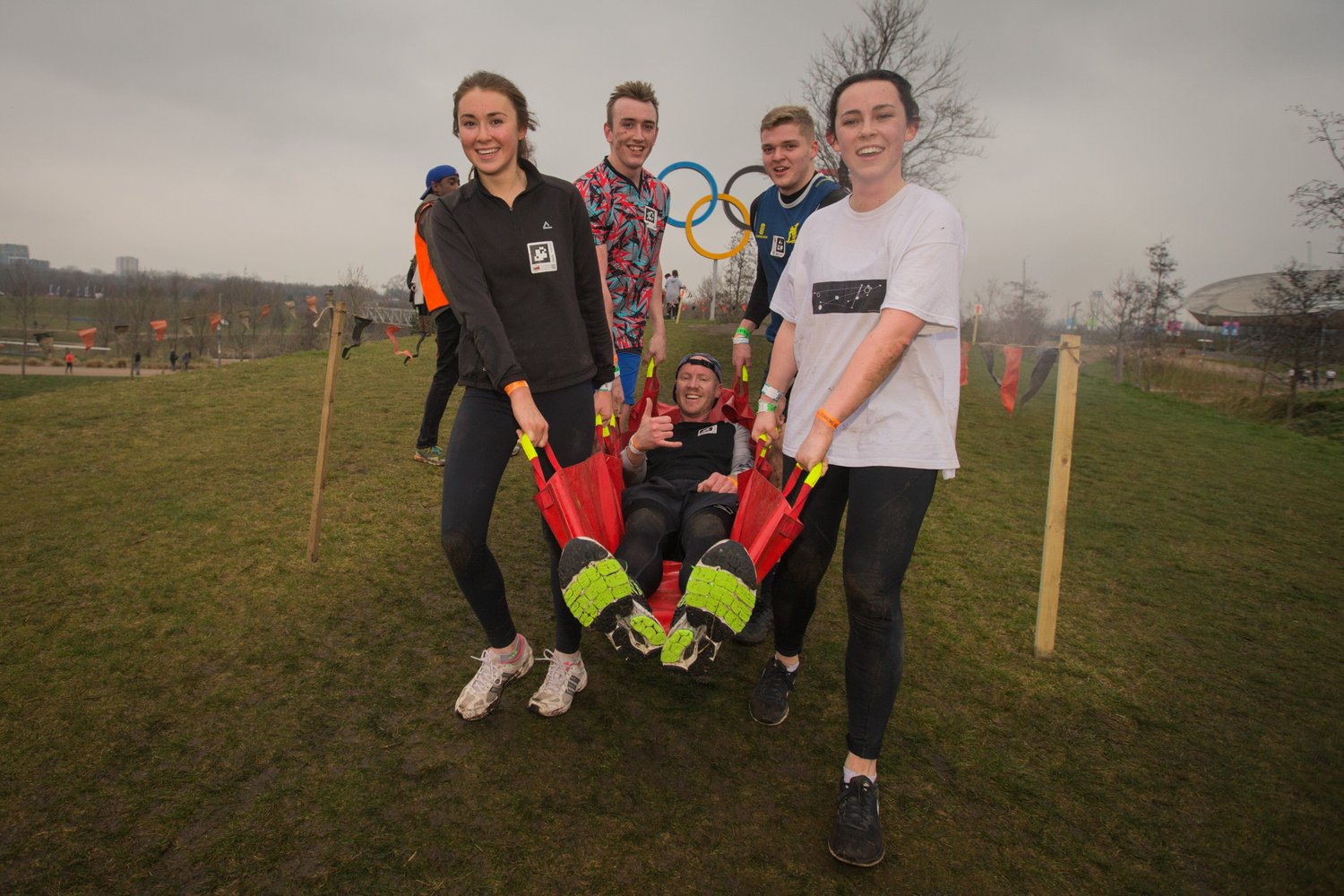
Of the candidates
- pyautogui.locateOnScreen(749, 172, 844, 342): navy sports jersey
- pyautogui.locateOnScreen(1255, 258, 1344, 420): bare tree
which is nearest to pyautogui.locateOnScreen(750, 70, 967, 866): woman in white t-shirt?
pyautogui.locateOnScreen(749, 172, 844, 342): navy sports jersey

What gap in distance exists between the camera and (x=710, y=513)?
282 centimetres

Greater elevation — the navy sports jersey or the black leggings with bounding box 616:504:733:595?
the navy sports jersey

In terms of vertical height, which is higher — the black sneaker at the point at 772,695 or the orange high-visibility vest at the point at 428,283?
the orange high-visibility vest at the point at 428,283

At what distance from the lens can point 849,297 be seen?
7.40ft

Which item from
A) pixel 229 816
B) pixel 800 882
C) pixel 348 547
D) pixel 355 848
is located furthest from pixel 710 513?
pixel 348 547

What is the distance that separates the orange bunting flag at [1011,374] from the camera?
27.4ft

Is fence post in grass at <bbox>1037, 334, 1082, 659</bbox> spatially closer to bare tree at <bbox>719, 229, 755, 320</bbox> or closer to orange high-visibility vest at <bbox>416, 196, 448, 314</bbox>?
orange high-visibility vest at <bbox>416, 196, 448, 314</bbox>

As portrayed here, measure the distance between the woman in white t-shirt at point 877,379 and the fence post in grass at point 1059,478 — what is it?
1394mm

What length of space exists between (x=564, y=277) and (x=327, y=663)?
1.84 meters

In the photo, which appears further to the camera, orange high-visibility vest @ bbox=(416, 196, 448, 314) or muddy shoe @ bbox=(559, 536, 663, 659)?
orange high-visibility vest @ bbox=(416, 196, 448, 314)

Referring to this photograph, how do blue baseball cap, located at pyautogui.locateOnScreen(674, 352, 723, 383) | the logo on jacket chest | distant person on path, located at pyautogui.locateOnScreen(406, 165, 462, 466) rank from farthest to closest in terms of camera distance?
distant person on path, located at pyautogui.locateOnScreen(406, 165, 462, 466) → blue baseball cap, located at pyautogui.locateOnScreen(674, 352, 723, 383) → the logo on jacket chest

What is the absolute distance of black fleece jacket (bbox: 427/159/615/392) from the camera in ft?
8.00

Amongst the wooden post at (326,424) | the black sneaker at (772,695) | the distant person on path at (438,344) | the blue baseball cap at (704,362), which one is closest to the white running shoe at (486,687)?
the black sneaker at (772,695)

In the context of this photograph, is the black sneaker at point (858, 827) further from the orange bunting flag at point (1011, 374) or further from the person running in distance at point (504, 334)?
the orange bunting flag at point (1011, 374)
